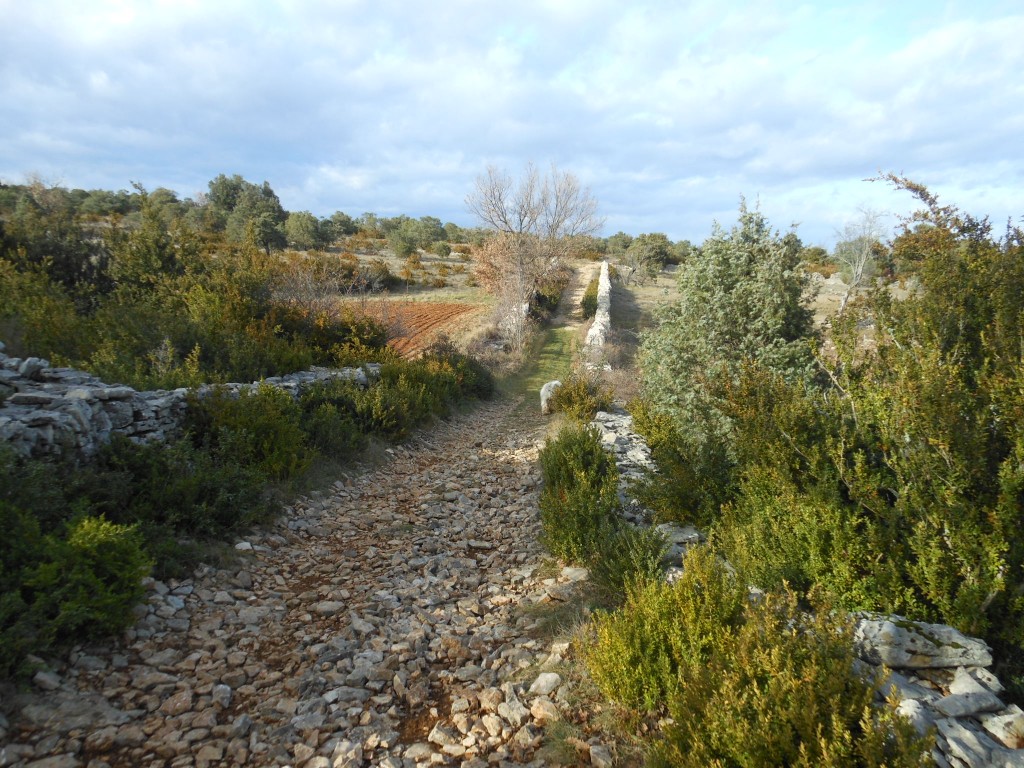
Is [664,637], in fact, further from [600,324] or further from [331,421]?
[600,324]

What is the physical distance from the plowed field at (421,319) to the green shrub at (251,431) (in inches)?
325

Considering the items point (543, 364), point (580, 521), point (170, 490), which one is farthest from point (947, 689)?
point (543, 364)

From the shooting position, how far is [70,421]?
4.64 meters

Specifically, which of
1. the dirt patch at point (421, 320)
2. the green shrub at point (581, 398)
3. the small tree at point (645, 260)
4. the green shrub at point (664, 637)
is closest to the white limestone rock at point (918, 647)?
the green shrub at point (664, 637)

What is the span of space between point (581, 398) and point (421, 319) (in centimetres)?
1388

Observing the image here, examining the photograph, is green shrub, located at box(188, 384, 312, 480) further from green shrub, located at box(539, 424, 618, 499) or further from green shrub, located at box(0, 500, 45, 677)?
green shrub, located at box(539, 424, 618, 499)

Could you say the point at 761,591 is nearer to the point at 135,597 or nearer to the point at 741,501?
the point at 741,501

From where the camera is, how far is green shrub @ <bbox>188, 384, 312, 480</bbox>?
5992 millimetres

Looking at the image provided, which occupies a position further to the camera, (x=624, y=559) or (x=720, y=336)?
(x=720, y=336)

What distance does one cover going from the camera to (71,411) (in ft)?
15.5

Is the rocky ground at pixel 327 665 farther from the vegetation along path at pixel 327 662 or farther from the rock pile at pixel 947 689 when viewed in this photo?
the rock pile at pixel 947 689

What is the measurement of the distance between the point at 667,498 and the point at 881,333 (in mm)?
2332

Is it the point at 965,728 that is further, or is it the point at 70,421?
the point at 70,421

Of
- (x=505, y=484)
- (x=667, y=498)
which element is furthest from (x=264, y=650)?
(x=505, y=484)
